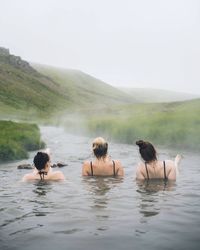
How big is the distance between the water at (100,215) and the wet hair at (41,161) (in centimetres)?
43

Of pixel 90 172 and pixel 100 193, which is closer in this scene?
pixel 100 193

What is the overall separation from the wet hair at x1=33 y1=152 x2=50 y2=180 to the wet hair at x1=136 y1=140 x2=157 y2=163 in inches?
119

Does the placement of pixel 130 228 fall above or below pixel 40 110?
below

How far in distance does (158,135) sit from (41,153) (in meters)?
27.1

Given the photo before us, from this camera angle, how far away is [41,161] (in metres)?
16.1

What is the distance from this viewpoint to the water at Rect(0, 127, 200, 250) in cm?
958

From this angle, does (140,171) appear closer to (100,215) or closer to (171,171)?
(171,171)

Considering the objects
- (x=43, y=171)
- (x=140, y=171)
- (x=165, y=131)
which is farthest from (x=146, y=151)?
(x=165, y=131)

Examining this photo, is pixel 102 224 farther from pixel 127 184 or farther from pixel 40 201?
pixel 127 184

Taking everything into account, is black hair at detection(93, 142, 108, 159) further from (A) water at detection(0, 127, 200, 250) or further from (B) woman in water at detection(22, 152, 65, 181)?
(B) woman in water at detection(22, 152, 65, 181)

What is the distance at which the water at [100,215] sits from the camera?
9.58m

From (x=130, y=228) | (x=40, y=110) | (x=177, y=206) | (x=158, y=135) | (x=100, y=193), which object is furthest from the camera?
(x=40, y=110)

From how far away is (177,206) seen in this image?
12.9 meters

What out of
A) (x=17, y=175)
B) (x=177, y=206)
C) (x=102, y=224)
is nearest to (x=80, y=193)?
(x=177, y=206)
